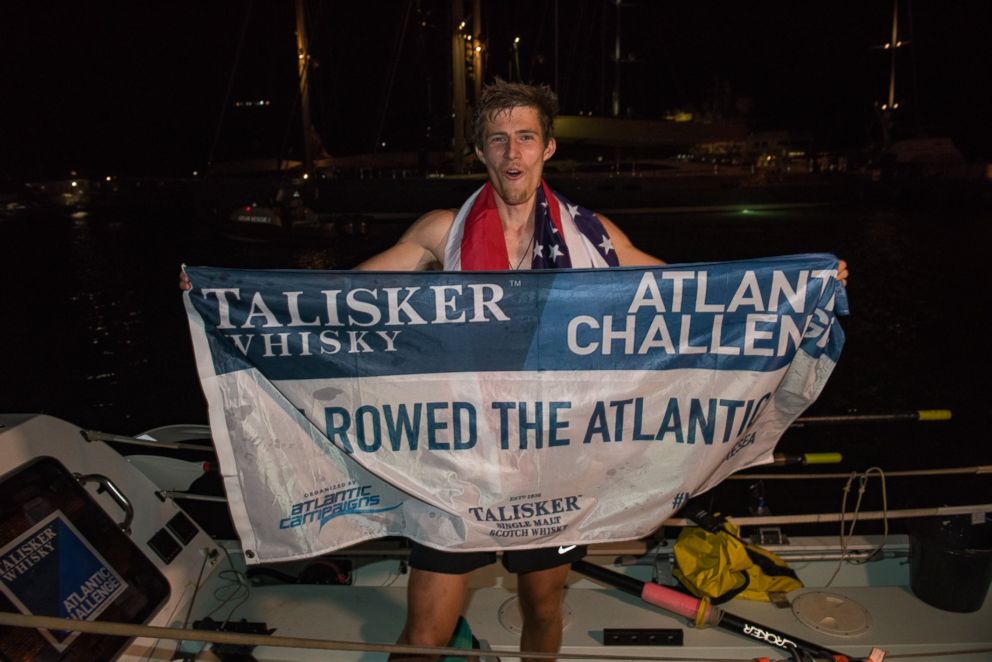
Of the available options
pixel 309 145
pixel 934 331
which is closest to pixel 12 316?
pixel 309 145

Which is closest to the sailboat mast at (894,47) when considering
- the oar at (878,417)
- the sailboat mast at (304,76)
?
the sailboat mast at (304,76)

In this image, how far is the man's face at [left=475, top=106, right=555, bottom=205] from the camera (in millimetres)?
2787

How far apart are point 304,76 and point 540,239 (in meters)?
36.8

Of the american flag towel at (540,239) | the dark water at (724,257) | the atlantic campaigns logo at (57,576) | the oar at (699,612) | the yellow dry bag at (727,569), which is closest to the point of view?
the atlantic campaigns logo at (57,576)

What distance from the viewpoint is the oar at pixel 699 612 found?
329 cm

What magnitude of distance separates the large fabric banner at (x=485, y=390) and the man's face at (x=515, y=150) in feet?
1.32

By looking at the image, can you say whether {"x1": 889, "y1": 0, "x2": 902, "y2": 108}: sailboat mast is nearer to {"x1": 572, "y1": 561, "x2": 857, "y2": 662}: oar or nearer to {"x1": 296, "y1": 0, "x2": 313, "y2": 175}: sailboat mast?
{"x1": 296, "y1": 0, "x2": 313, "y2": 175}: sailboat mast

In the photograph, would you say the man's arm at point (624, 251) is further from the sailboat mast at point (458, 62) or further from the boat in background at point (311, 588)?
the sailboat mast at point (458, 62)

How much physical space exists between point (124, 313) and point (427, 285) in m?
19.2

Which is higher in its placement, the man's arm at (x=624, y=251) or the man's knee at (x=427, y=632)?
the man's arm at (x=624, y=251)

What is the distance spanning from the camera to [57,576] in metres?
2.81

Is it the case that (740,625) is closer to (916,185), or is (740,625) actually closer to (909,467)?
(909,467)

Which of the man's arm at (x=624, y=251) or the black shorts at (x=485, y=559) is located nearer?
the black shorts at (x=485, y=559)

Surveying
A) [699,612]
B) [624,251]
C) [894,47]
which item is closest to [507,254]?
[624,251]
